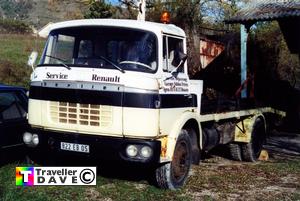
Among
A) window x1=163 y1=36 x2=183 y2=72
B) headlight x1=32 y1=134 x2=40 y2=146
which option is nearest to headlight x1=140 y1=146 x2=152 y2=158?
window x1=163 y1=36 x2=183 y2=72

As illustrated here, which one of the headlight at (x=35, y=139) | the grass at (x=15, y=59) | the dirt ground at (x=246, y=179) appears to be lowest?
the dirt ground at (x=246, y=179)

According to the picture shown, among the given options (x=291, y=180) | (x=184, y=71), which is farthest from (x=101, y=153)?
(x=291, y=180)

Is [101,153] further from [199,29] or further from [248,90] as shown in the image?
[199,29]

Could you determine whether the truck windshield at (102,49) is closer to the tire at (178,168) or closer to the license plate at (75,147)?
the license plate at (75,147)

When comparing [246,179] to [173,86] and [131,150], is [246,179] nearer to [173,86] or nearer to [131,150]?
[173,86]

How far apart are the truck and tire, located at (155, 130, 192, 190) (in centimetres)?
1

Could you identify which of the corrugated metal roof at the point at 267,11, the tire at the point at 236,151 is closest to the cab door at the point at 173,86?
the tire at the point at 236,151

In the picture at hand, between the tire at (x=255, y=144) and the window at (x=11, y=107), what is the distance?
4645 mm

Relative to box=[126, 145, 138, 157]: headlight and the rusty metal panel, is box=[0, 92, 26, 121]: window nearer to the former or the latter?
box=[126, 145, 138, 157]: headlight

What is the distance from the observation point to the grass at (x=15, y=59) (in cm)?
1656

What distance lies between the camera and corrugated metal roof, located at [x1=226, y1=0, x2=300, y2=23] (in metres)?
12.6

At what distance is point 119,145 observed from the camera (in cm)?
590

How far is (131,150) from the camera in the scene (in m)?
5.88

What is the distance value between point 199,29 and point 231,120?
12.3 m
